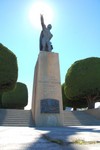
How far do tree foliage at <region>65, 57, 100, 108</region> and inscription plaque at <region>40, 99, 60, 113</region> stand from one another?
1062 centimetres

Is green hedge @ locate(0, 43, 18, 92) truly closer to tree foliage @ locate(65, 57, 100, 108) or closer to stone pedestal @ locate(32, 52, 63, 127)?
stone pedestal @ locate(32, 52, 63, 127)

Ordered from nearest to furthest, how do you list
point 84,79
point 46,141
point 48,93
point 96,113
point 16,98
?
point 46,141 < point 48,93 < point 96,113 < point 84,79 < point 16,98

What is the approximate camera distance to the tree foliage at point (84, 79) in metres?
26.5

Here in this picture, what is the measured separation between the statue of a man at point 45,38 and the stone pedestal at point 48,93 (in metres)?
1.34

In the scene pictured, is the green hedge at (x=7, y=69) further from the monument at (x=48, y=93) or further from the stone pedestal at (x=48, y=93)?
the stone pedestal at (x=48, y=93)

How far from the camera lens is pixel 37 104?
16.5 metres

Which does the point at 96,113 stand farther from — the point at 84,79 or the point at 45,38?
the point at 45,38

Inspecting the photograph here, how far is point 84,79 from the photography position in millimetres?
26688

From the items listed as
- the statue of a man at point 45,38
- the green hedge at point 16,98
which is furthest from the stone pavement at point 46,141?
the green hedge at point 16,98

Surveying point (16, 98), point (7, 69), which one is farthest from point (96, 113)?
point (16, 98)

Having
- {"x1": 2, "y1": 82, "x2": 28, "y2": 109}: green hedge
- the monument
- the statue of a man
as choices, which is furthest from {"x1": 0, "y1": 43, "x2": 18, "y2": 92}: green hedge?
{"x1": 2, "y1": 82, "x2": 28, "y2": 109}: green hedge

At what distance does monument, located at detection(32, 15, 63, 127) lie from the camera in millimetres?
16234

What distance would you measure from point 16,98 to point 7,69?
1261 cm

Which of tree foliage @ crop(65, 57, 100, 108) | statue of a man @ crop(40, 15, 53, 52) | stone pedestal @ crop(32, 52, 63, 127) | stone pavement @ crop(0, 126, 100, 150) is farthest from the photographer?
tree foliage @ crop(65, 57, 100, 108)
